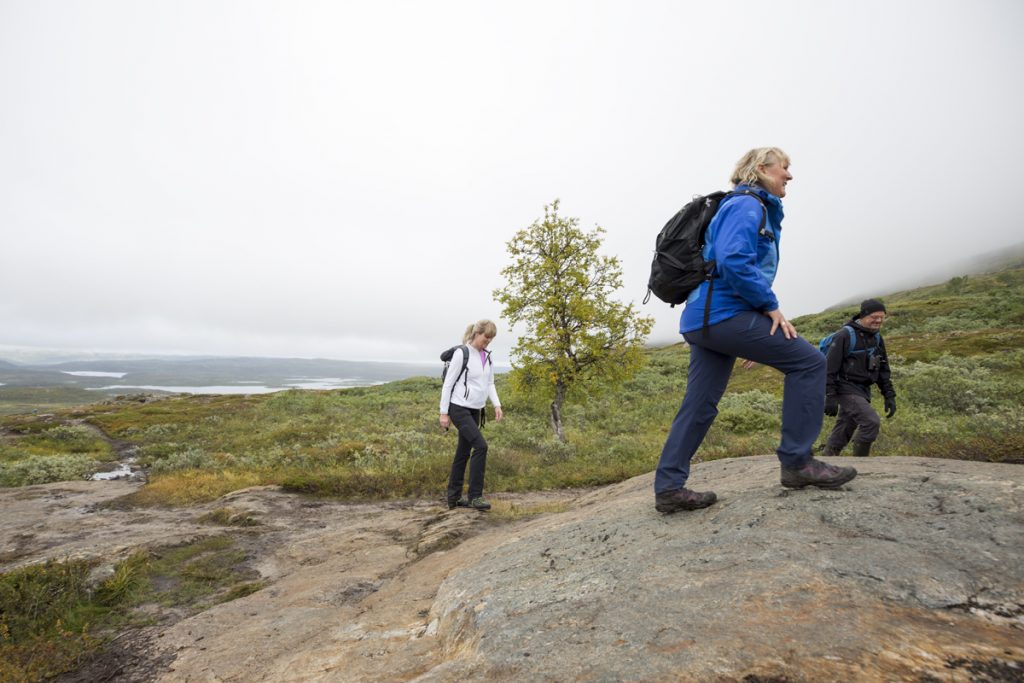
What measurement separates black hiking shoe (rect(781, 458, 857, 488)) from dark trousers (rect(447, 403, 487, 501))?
5146mm

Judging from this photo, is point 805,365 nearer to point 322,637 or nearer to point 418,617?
point 418,617

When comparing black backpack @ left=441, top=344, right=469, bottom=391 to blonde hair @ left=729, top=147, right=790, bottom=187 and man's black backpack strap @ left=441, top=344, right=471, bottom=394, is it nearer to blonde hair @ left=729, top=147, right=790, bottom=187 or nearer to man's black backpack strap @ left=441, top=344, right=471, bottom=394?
man's black backpack strap @ left=441, top=344, right=471, bottom=394

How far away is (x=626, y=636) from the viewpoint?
2.93 m

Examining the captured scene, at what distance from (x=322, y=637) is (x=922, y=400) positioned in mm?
22040

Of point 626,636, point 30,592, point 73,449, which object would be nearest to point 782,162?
point 626,636

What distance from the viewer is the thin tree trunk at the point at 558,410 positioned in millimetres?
17623

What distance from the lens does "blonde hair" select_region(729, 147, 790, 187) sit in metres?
4.41

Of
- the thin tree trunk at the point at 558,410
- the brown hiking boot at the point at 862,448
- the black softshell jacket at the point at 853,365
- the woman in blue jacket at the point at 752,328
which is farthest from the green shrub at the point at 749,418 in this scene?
the woman in blue jacket at the point at 752,328

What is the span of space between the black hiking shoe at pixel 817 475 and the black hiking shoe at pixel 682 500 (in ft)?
2.41

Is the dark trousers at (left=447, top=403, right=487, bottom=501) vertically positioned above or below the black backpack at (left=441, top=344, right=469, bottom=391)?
below

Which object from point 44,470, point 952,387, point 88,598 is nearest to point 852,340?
point 88,598

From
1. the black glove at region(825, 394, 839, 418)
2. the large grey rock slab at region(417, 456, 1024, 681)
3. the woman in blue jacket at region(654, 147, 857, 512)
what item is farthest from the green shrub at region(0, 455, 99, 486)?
the black glove at region(825, 394, 839, 418)

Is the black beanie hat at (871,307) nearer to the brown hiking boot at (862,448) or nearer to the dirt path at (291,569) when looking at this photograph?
the brown hiking boot at (862,448)

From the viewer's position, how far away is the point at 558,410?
1798cm
